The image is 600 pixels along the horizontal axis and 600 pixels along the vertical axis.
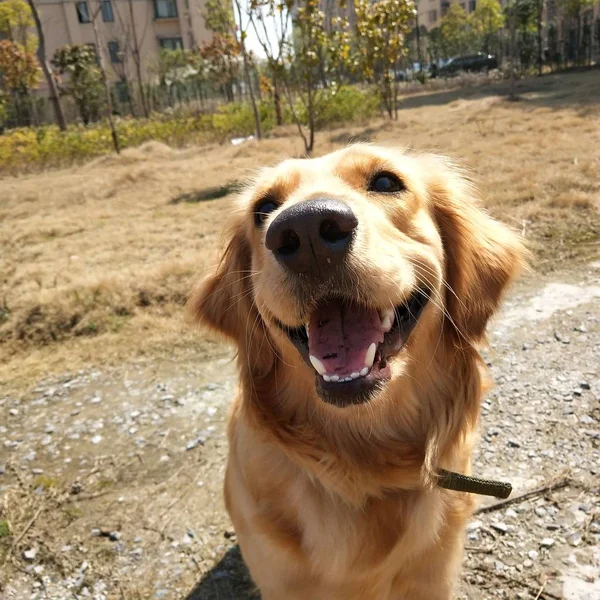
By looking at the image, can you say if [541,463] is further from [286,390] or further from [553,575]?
[286,390]

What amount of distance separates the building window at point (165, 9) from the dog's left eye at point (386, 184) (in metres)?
43.6

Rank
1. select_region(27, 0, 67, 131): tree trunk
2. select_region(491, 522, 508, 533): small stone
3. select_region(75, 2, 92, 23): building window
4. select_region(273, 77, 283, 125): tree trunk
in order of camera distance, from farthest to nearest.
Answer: select_region(75, 2, 92, 23): building window → select_region(273, 77, 283, 125): tree trunk → select_region(27, 0, 67, 131): tree trunk → select_region(491, 522, 508, 533): small stone

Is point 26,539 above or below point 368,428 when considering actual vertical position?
below

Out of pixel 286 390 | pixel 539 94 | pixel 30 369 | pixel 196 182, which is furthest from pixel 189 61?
pixel 286 390

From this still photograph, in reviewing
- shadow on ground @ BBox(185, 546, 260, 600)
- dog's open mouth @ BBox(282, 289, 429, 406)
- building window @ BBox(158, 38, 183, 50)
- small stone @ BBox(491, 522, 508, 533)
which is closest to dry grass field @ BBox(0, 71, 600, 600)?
shadow on ground @ BBox(185, 546, 260, 600)

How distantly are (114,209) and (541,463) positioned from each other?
8.10 metres

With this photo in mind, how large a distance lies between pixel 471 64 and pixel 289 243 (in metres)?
37.4

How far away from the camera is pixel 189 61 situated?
3334 cm

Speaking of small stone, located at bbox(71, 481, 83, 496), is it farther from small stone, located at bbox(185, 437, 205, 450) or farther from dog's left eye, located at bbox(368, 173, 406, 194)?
dog's left eye, located at bbox(368, 173, 406, 194)

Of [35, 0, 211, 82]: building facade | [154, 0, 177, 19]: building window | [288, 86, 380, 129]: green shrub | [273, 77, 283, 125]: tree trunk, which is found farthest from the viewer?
[154, 0, 177, 19]: building window

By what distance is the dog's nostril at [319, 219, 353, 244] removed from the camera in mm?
1360

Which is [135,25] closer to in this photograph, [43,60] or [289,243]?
[43,60]

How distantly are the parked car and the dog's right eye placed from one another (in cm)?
3502

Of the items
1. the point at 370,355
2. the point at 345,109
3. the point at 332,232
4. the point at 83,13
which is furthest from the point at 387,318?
the point at 83,13
